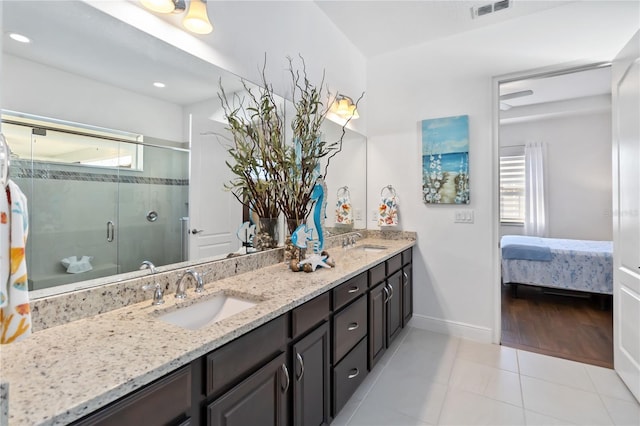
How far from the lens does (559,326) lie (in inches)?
119

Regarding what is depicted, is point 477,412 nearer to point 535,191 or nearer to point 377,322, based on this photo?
point 377,322

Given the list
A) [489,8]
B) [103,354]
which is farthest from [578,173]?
[103,354]

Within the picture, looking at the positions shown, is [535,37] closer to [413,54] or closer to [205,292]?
[413,54]

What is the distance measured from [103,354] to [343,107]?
2500mm

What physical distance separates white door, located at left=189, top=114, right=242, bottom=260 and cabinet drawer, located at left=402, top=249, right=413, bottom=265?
1.56 meters

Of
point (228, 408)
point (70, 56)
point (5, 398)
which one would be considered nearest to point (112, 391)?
point (5, 398)

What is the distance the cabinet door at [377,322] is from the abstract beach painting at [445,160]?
115cm

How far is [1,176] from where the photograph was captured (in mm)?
601

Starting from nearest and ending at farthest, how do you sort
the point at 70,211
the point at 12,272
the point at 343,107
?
the point at 12,272 → the point at 70,211 → the point at 343,107

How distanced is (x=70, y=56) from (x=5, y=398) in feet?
3.83

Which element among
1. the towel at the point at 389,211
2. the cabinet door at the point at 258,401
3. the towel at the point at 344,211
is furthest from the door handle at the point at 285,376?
the towel at the point at 389,211

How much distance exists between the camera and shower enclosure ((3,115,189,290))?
103cm

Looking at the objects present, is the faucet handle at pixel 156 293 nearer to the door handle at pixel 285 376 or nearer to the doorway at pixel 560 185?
the door handle at pixel 285 376

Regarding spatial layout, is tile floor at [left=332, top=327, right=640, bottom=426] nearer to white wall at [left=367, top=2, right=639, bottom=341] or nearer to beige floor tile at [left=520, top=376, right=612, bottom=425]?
beige floor tile at [left=520, top=376, right=612, bottom=425]
